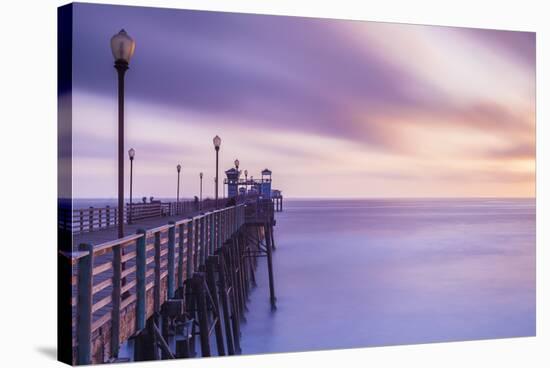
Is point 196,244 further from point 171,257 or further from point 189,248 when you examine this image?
point 171,257

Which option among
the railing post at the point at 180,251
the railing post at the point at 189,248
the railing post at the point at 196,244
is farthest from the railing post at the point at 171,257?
the railing post at the point at 196,244

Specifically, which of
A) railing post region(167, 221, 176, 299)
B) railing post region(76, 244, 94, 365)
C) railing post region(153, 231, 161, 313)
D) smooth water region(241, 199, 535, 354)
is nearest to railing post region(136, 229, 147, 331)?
railing post region(153, 231, 161, 313)

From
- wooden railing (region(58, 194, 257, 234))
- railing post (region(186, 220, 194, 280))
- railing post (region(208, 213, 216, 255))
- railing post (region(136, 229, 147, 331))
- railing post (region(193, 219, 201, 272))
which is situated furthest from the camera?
wooden railing (region(58, 194, 257, 234))

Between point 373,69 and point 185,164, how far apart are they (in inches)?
162

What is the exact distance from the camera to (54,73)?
7434 millimetres

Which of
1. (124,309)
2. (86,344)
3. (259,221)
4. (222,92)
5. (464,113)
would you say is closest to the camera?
(86,344)

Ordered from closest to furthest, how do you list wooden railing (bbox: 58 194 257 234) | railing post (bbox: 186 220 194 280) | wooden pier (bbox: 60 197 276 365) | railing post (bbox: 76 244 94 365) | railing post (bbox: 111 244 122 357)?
railing post (bbox: 76 244 94 365), wooden pier (bbox: 60 197 276 365), railing post (bbox: 111 244 122 357), railing post (bbox: 186 220 194 280), wooden railing (bbox: 58 194 257 234)

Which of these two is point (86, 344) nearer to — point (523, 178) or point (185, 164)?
point (185, 164)

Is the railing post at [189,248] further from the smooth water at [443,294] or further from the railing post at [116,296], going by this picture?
the railing post at [116,296]

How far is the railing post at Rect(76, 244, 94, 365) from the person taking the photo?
516 cm

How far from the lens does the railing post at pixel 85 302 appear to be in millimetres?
5160

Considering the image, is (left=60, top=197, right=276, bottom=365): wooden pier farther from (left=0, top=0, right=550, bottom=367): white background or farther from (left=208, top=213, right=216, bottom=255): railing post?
(left=0, top=0, right=550, bottom=367): white background

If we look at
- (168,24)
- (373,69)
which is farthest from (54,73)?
(373,69)

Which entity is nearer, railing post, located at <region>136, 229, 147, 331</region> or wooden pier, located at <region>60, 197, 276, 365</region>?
wooden pier, located at <region>60, 197, 276, 365</region>
